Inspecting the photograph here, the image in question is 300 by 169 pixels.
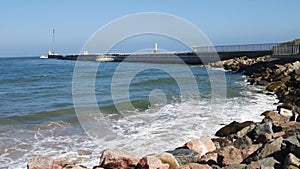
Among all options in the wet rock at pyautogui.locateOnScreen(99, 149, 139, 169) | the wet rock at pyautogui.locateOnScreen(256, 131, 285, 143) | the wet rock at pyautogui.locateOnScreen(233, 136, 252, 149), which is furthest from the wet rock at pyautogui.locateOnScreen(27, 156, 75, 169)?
the wet rock at pyautogui.locateOnScreen(256, 131, 285, 143)

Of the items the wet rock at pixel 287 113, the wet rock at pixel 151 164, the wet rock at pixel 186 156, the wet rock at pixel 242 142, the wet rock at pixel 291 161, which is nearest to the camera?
the wet rock at pixel 291 161

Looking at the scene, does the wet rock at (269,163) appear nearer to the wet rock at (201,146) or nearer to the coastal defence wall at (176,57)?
the wet rock at (201,146)

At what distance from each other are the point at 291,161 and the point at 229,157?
1429 mm

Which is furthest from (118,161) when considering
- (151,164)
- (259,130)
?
(259,130)

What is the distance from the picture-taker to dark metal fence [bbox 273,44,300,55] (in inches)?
1307

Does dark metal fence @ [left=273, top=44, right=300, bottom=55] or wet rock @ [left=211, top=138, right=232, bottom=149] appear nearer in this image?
wet rock @ [left=211, top=138, right=232, bottom=149]

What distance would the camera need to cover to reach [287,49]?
35625mm

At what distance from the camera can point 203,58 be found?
4859 cm

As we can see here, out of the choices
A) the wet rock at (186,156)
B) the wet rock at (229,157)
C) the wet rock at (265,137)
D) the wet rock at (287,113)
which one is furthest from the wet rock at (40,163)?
the wet rock at (287,113)

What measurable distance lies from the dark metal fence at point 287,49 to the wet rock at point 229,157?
28.6m

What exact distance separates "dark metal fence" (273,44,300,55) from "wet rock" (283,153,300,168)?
1167 inches

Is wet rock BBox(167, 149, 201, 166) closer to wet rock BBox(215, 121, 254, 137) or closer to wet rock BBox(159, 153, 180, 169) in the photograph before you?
wet rock BBox(159, 153, 180, 169)

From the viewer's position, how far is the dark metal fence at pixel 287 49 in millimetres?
33203

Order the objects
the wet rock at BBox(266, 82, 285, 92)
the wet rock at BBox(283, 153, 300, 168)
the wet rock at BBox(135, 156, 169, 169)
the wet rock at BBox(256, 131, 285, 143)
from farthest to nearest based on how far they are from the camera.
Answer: the wet rock at BBox(266, 82, 285, 92) < the wet rock at BBox(256, 131, 285, 143) < the wet rock at BBox(135, 156, 169, 169) < the wet rock at BBox(283, 153, 300, 168)
